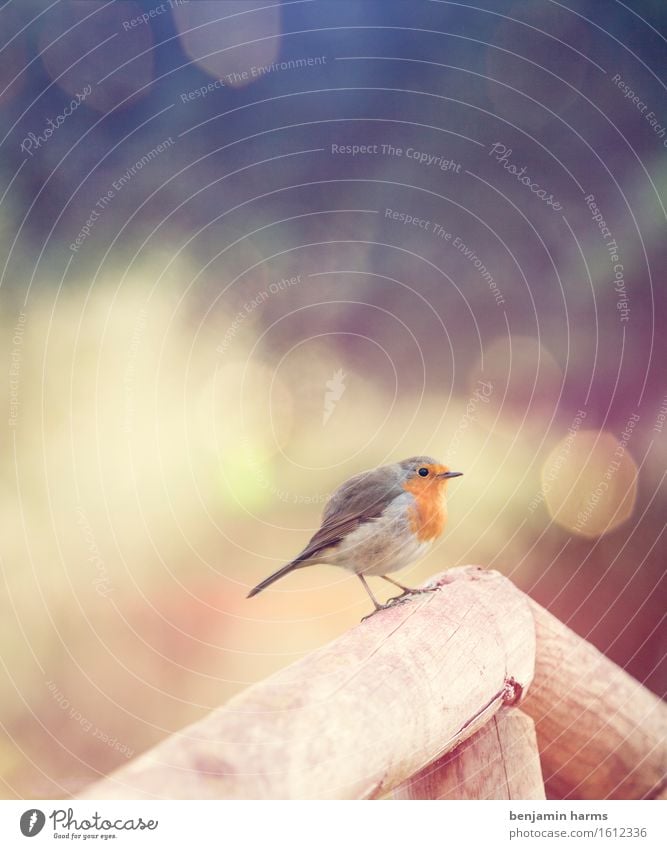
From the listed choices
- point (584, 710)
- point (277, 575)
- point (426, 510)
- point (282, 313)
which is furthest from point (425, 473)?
point (282, 313)

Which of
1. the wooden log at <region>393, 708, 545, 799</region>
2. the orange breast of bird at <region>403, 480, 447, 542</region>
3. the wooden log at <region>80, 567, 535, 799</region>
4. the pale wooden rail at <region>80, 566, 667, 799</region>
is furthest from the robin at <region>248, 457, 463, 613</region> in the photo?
the wooden log at <region>393, 708, 545, 799</region>

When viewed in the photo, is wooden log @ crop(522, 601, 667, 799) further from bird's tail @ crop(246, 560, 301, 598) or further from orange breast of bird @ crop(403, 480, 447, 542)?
bird's tail @ crop(246, 560, 301, 598)

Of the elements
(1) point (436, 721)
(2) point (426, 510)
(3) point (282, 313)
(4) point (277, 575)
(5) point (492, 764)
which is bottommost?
(5) point (492, 764)

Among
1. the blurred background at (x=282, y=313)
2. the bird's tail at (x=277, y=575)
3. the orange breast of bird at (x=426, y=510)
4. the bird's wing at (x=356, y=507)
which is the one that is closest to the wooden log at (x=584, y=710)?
the orange breast of bird at (x=426, y=510)

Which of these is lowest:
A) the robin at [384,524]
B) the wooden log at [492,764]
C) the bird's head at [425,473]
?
the wooden log at [492,764]

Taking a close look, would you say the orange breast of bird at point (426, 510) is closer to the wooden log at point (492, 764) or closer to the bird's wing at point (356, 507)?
the bird's wing at point (356, 507)

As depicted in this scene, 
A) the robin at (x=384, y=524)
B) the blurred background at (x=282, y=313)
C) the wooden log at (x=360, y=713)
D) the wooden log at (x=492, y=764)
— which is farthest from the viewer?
the blurred background at (x=282, y=313)

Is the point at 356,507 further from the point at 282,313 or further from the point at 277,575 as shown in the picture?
the point at 282,313
